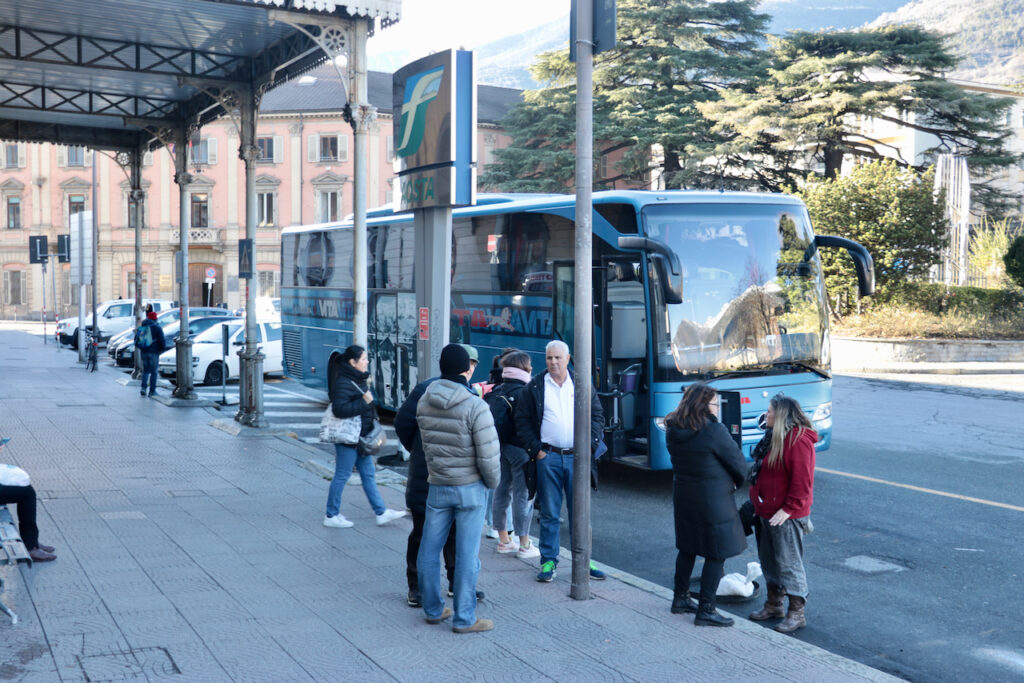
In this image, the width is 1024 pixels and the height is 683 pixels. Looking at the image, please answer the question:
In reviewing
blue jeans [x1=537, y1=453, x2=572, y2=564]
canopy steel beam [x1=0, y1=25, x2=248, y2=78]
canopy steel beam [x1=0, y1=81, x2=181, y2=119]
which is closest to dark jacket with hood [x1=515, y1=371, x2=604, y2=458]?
blue jeans [x1=537, y1=453, x2=572, y2=564]

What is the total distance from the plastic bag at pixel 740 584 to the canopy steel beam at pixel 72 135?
20.0m

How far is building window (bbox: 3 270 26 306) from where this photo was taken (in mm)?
64625

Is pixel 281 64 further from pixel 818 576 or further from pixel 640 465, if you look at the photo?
pixel 818 576

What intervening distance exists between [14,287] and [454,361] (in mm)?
66559

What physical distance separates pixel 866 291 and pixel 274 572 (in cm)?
730

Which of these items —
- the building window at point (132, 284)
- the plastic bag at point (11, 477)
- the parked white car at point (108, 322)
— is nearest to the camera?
the plastic bag at point (11, 477)

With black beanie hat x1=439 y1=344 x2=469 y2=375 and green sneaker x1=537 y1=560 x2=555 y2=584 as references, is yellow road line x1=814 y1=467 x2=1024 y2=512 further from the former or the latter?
black beanie hat x1=439 y1=344 x2=469 y2=375

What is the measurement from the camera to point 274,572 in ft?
24.2

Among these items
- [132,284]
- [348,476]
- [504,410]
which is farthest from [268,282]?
[504,410]

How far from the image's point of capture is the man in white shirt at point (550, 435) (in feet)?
24.3

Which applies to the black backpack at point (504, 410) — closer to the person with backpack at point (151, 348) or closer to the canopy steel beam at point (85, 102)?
the person with backpack at point (151, 348)

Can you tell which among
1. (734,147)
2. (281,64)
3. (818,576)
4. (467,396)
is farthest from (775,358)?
(734,147)

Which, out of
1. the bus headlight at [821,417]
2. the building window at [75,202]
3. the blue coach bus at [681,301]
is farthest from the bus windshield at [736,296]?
the building window at [75,202]

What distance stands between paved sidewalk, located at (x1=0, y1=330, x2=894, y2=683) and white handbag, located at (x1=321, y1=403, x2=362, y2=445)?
79 cm
